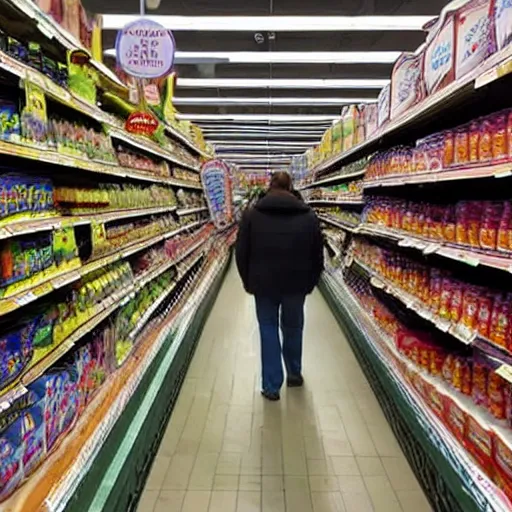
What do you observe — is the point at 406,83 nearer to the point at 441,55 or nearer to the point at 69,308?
the point at 441,55

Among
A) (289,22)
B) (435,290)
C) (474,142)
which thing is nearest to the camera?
(474,142)

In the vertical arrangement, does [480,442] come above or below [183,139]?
below

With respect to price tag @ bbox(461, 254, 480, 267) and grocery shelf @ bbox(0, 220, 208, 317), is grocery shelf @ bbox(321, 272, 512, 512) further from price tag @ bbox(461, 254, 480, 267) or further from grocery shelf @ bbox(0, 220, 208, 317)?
grocery shelf @ bbox(0, 220, 208, 317)

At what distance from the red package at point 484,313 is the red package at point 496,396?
0.18 m

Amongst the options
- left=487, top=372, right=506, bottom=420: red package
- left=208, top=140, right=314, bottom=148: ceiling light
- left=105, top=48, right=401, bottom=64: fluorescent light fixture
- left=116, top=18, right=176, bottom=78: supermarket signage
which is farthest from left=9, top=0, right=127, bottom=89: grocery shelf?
left=208, top=140, right=314, bottom=148: ceiling light

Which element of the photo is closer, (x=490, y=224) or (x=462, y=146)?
(x=490, y=224)

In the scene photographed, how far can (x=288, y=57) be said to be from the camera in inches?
318

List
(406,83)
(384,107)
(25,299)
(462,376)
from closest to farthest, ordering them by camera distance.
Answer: (25,299) < (462,376) < (406,83) < (384,107)

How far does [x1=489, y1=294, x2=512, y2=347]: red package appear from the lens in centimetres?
202

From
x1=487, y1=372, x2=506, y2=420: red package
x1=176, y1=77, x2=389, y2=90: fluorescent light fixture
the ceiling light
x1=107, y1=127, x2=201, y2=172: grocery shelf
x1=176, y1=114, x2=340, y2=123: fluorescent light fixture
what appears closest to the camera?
x1=487, y1=372, x2=506, y2=420: red package

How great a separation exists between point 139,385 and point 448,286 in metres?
1.72

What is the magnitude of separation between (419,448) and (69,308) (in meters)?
1.73

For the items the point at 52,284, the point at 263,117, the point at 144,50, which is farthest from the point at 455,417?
the point at 263,117

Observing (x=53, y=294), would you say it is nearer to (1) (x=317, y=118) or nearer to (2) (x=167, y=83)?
(2) (x=167, y=83)
